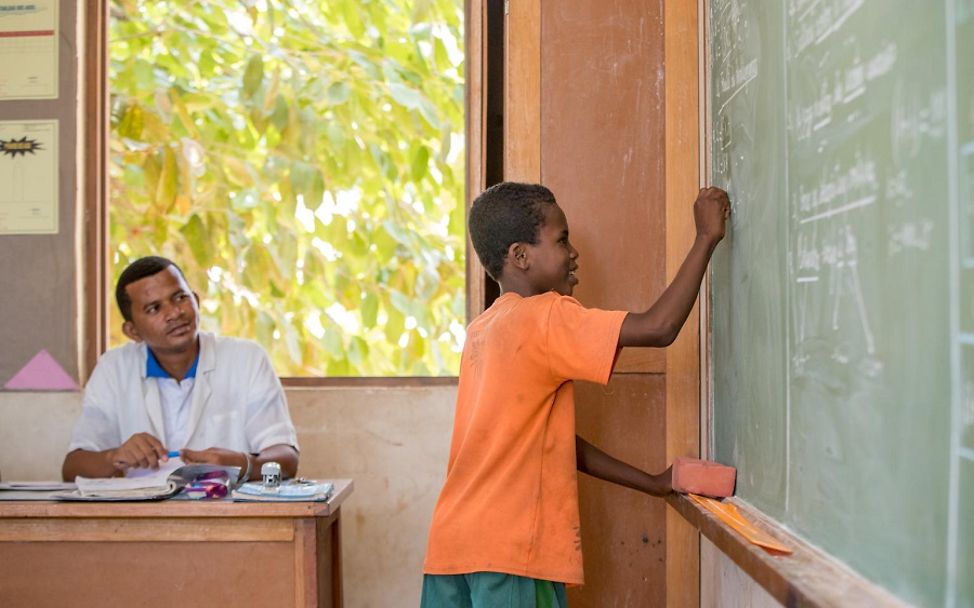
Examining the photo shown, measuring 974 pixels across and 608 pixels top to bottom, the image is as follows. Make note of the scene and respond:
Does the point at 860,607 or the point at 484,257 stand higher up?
the point at 484,257

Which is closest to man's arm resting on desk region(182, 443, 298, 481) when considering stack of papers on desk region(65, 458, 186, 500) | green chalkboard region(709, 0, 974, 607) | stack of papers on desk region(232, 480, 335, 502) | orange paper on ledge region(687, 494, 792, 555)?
stack of papers on desk region(65, 458, 186, 500)

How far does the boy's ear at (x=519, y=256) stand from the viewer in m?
2.21

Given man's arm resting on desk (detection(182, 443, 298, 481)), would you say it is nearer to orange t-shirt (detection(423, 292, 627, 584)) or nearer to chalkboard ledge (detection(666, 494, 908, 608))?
orange t-shirt (detection(423, 292, 627, 584))

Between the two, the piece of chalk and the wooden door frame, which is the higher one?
the wooden door frame

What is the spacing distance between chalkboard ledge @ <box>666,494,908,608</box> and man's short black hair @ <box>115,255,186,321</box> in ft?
6.33

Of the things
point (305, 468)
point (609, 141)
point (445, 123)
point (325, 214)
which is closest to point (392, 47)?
point (445, 123)

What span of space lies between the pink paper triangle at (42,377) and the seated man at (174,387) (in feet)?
1.11

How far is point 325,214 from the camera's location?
3.61 metres

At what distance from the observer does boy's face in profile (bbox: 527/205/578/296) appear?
2211mm

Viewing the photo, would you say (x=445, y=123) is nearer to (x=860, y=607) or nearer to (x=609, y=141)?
(x=609, y=141)

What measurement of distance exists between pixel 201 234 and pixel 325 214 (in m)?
0.46

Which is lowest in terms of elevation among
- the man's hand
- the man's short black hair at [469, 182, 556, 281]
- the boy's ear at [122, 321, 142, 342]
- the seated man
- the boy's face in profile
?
the man's hand

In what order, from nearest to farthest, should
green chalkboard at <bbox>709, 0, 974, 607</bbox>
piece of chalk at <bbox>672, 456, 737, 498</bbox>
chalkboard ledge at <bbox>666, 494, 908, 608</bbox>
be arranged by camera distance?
green chalkboard at <bbox>709, 0, 974, 607</bbox> → chalkboard ledge at <bbox>666, 494, 908, 608</bbox> → piece of chalk at <bbox>672, 456, 737, 498</bbox>

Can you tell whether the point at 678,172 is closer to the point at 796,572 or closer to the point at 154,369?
the point at 796,572
